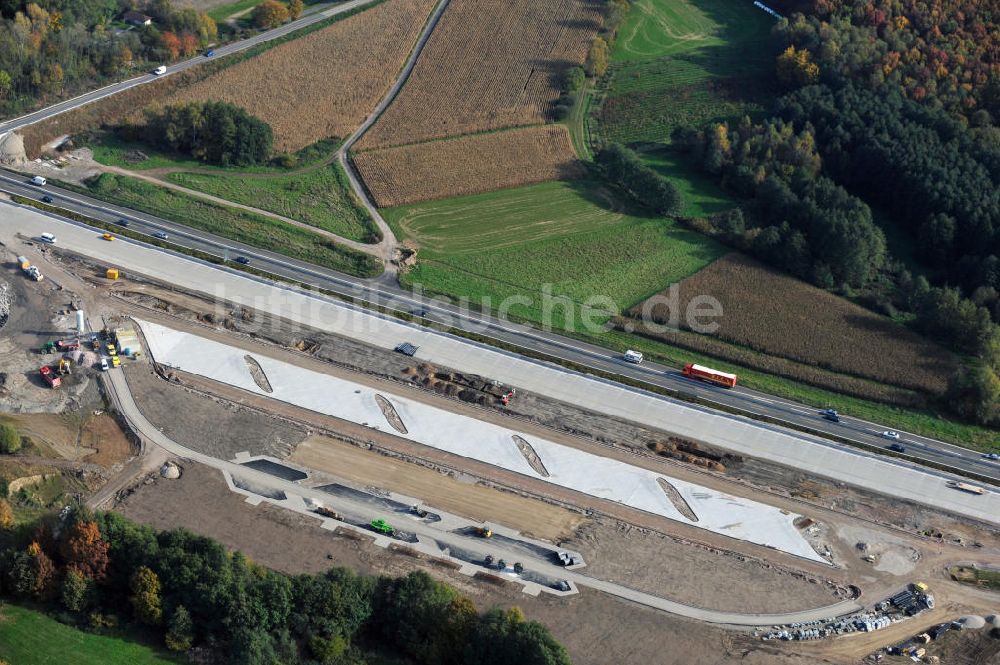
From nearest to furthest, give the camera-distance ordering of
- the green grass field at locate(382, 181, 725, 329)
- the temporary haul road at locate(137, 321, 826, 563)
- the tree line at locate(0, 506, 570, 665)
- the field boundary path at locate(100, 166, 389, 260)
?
1. the tree line at locate(0, 506, 570, 665)
2. the temporary haul road at locate(137, 321, 826, 563)
3. the green grass field at locate(382, 181, 725, 329)
4. the field boundary path at locate(100, 166, 389, 260)

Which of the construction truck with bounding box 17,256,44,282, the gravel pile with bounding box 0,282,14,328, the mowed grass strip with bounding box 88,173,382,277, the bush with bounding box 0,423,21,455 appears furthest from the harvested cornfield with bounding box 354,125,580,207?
the bush with bounding box 0,423,21,455

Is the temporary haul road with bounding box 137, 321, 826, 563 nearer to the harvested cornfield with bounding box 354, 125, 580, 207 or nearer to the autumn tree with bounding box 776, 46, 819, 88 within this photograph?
the harvested cornfield with bounding box 354, 125, 580, 207

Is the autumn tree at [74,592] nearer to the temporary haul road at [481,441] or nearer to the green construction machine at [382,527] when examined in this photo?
the green construction machine at [382,527]

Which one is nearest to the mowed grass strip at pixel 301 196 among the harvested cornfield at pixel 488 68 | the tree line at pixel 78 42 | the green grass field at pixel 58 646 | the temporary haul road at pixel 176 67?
the harvested cornfield at pixel 488 68

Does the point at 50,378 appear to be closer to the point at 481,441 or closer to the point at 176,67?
the point at 481,441

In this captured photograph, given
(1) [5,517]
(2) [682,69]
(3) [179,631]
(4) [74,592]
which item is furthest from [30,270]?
(2) [682,69]

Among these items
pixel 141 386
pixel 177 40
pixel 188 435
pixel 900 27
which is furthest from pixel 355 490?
pixel 900 27

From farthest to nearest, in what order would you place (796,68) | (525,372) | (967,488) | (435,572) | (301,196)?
(796,68) < (301,196) < (525,372) < (967,488) < (435,572)

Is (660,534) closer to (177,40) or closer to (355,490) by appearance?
(355,490)
